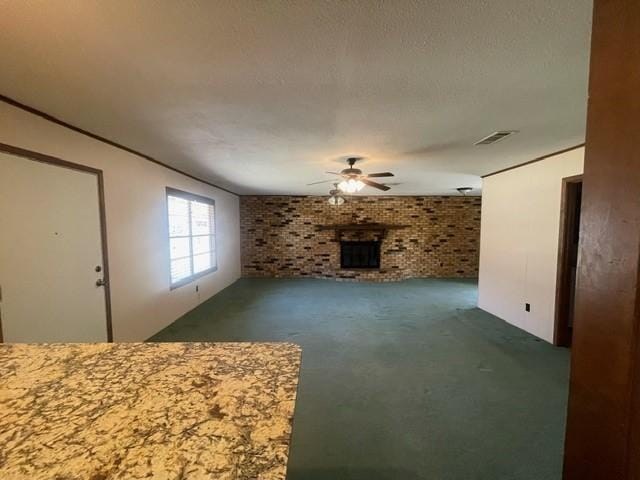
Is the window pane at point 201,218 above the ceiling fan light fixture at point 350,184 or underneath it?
underneath

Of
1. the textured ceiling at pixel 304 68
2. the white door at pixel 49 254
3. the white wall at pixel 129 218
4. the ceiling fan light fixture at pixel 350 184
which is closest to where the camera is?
the textured ceiling at pixel 304 68

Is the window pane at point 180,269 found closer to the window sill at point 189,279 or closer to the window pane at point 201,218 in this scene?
the window sill at point 189,279

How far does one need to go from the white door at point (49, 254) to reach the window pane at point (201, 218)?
2167 millimetres

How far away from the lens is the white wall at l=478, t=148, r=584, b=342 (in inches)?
126

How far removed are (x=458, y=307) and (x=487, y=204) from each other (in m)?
1.72

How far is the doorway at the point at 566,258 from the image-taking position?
307cm

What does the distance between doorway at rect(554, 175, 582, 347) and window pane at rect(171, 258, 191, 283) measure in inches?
190

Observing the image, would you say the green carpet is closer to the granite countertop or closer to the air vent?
the granite countertop

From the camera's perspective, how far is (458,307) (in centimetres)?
468

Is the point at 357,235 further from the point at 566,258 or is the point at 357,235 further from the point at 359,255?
the point at 566,258

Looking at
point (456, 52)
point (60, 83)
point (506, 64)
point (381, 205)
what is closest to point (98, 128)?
point (60, 83)

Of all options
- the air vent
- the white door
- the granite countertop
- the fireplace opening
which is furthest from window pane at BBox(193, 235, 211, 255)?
the air vent

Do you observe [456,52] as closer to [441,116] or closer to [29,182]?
[441,116]

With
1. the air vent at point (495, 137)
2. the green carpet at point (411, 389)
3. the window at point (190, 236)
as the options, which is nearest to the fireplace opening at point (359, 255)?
the green carpet at point (411, 389)
